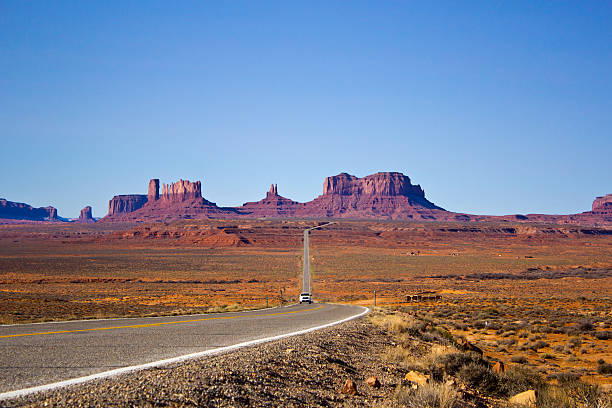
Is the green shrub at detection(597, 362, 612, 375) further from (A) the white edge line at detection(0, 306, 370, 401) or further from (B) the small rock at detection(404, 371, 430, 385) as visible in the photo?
(A) the white edge line at detection(0, 306, 370, 401)

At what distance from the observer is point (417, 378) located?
8523mm

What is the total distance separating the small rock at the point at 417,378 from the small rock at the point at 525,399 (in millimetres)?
1594

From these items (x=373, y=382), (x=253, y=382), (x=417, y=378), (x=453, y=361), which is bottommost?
(x=453, y=361)

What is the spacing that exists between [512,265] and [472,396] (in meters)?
82.5

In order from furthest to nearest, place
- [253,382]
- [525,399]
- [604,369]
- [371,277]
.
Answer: [371,277], [604,369], [525,399], [253,382]

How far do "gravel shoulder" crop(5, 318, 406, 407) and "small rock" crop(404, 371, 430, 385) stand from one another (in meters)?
0.19

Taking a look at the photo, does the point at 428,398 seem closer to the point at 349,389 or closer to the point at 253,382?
the point at 349,389

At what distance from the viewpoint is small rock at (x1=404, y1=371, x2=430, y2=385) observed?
8.32m

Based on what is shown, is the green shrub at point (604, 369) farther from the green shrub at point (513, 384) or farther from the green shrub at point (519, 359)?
the green shrub at point (513, 384)

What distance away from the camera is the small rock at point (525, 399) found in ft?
28.4

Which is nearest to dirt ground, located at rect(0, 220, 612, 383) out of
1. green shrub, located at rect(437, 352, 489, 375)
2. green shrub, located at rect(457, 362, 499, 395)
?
green shrub, located at rect(437, 352, 489, 375)

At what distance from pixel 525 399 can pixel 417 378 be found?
6.40ft

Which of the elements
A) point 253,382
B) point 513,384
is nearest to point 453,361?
point 513,384

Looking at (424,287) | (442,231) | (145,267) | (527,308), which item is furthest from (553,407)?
(442,231)
